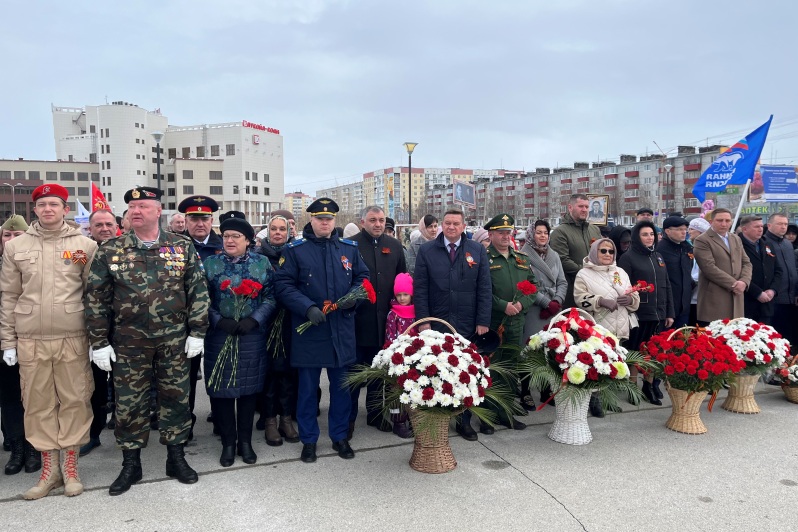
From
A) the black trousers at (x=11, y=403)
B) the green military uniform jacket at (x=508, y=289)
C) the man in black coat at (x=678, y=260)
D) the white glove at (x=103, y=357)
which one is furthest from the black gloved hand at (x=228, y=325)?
the man in black coat at (x=678, y=260)

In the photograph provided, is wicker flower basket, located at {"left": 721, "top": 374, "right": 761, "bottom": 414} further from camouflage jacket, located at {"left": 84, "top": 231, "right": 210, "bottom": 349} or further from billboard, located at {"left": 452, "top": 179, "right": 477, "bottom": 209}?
billboard, located at {"left": 452, "top": 179, "right": 477, "bottom": 209}

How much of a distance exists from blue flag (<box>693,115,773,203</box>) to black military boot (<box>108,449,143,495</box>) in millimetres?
9875

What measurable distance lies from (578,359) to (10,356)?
14.2 feet

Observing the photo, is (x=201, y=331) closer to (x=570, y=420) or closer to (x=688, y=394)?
(x=570, y=420)

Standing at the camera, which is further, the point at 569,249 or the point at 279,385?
the point at 569,249

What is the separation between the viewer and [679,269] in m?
6.57

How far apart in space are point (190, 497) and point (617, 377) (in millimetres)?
3449

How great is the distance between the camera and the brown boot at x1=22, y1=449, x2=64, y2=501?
150 inches

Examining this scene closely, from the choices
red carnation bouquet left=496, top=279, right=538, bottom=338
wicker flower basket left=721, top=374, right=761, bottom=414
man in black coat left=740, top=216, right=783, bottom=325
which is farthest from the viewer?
man in black coat left=740, top=216, right=783, bottom=325

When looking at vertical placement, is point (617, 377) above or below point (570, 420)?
above

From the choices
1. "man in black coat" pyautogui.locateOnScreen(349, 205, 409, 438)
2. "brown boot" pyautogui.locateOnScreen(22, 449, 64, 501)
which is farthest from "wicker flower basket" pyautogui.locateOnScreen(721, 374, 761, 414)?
"brown boot" pyautogui.locateOnScreen(22, 449, 64, 501)

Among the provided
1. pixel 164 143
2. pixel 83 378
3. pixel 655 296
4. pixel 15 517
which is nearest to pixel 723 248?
pixel 655 296

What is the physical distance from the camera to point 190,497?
379 cm

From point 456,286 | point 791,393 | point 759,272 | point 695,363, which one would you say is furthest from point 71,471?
point 759,272
